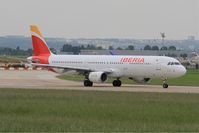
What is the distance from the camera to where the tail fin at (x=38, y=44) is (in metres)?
59.1

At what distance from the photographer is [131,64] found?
53281 mm

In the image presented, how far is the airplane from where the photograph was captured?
172 feet

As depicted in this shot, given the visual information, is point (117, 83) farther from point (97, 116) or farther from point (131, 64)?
point (97, 116)

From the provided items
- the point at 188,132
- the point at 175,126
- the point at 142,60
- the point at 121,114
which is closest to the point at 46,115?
the point at 121,114

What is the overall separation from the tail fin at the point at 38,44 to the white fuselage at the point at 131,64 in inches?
93.9

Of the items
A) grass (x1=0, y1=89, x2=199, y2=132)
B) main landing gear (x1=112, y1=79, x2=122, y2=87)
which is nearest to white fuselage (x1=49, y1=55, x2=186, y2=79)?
main landing gear (x1=112, y1=79, x2=122, y2=87)

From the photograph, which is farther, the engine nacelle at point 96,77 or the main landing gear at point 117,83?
the main landing gear at point 117,83

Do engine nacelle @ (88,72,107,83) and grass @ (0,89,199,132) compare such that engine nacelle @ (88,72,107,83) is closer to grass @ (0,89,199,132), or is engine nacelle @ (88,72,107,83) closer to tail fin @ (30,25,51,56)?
tail fin @ (30,25,51,56)

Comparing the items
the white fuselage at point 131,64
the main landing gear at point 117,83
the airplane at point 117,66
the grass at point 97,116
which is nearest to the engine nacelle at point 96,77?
the airplane at point 117,66

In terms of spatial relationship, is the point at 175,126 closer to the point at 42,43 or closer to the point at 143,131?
the point at 143,131

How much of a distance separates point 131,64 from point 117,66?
1.41 meters

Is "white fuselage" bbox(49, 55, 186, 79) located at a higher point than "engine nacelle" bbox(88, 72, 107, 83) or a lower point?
higher

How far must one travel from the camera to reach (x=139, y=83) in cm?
5688

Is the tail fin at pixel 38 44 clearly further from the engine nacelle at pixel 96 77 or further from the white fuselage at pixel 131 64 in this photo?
the engine nacelle at pixel 96 77
